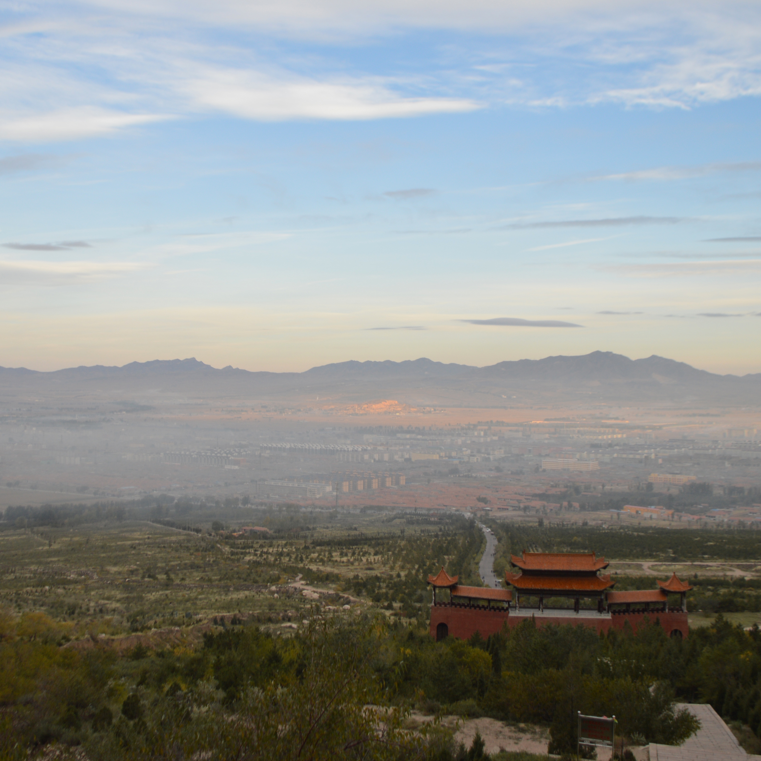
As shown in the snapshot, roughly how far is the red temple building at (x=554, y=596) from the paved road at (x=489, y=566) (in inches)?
396

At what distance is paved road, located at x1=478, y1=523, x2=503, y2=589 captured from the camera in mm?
43906

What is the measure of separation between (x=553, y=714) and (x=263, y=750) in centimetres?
1066

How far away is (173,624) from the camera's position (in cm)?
3272

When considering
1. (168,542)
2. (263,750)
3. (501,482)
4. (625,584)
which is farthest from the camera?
(501,482)

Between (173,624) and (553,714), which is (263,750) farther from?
(173,624)

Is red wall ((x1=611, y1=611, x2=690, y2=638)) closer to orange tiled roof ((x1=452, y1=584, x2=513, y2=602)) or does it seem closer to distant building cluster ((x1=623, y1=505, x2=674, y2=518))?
orange tiled roof ((x1=452, y1=584, x2=513, y2=602))

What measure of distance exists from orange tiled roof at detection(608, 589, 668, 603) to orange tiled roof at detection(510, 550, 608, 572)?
125 cm

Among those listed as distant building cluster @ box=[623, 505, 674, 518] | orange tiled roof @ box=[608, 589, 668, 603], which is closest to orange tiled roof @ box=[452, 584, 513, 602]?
orange tiled roof @ box=[608, 589, 668, 603]

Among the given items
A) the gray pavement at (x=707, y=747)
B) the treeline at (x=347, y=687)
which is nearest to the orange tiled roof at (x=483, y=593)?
the treeline at (x=347, y=687)

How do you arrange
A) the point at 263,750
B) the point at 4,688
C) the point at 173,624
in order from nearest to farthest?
the point at 263,750 → the point at 4,688 → the point at 173,624

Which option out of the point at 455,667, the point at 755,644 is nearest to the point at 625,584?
the point at 755,644

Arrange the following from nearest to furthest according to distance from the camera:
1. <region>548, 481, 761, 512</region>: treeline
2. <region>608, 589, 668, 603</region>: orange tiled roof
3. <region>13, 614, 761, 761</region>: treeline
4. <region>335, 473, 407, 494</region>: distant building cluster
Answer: <region>13, 614, 761, 761</region>: treeline
<region>608, 589, 668, 603</region>: orange tiled roof
<region>548, 481, 761, 512</region>: treeline
<region>335, 473, 407, 494</region>: distant building cluster

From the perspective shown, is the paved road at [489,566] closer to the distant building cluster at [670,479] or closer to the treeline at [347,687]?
the treeline at [347,687]

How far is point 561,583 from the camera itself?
28.4m
